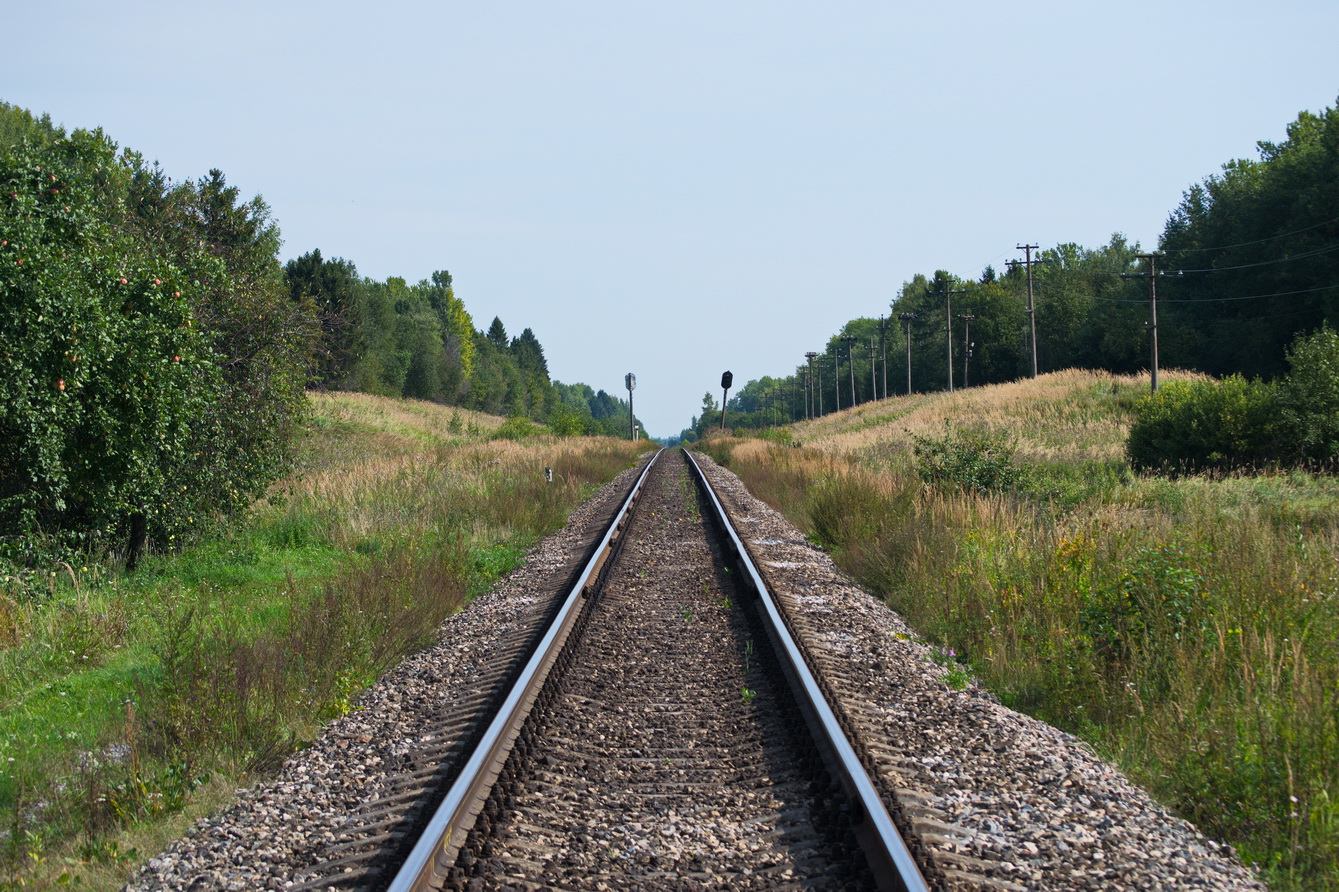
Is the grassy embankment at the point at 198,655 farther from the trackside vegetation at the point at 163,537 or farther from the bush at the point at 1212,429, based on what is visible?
the bush at the point at 1212,429

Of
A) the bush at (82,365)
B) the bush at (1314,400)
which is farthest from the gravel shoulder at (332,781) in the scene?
the bush at (1314,400)

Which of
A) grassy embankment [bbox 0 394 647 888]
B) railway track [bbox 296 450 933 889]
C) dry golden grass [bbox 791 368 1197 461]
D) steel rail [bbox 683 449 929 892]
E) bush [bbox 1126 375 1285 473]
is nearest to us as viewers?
steel rail [bbox 683 449 929 892]

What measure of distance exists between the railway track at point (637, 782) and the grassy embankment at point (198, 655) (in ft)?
3.35

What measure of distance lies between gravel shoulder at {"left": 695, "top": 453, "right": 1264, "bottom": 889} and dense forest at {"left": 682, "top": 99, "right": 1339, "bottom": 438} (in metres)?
39.7

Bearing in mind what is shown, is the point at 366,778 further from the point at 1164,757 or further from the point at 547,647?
the point at 1164,757

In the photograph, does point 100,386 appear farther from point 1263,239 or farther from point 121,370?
point 1263,239

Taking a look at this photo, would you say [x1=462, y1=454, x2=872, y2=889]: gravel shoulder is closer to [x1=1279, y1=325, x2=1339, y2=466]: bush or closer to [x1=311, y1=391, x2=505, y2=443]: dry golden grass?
[x1=1279, y1=325, x2=1339, y2=466]: bush

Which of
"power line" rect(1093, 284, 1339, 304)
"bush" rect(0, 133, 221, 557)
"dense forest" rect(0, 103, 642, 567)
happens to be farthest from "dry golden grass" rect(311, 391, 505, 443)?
"power line" rect(1093, 284, 1339, 304)

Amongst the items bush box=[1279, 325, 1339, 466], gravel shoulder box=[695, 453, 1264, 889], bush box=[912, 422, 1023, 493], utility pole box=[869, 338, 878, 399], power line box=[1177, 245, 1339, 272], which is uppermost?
power line box=[1177, 245, 1339, 272]

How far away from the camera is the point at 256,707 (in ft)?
20.2

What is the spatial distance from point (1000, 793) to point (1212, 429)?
22.9 meters

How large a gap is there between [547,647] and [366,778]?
2326mm

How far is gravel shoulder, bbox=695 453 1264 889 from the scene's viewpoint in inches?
159

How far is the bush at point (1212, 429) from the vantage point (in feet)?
77.1
